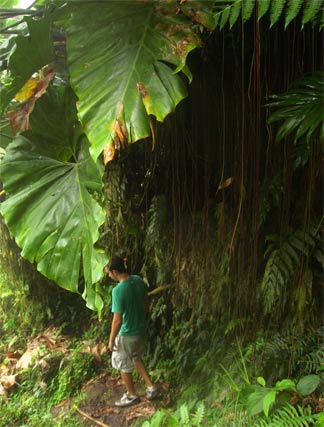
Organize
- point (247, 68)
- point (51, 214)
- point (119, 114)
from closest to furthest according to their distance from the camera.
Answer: point (119, 114) < point (51, 214) < point (247, 68)

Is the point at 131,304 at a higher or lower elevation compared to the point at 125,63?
lower

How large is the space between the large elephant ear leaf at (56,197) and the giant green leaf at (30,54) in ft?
0.33

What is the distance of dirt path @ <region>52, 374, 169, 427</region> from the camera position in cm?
249

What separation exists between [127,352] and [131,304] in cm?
33

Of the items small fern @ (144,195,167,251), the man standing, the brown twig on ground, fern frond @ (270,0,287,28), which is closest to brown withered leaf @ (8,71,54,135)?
fern frond @ (270,0,287,28)

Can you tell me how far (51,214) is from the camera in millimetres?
1343

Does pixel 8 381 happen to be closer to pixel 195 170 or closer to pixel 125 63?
pixel 195 170

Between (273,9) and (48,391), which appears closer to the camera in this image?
(273,9)

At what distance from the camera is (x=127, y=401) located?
8.54ft

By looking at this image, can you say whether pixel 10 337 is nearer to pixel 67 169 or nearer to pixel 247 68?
pixel 67 169

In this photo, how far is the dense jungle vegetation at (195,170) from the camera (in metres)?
1.17

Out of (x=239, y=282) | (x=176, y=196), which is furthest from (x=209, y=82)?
(x=239, y=282)

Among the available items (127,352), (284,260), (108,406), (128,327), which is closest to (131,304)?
(128,327)

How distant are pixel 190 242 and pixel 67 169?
841 millimetres
